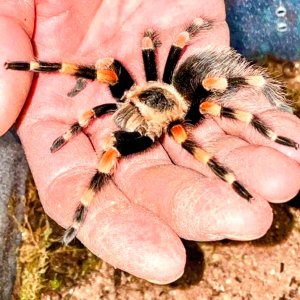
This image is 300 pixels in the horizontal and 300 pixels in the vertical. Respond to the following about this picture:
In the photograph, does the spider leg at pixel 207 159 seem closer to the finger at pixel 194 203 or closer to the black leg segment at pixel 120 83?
the finger at pixel 194 203

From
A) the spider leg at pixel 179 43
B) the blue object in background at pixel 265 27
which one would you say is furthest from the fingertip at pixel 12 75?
the blue object in background at pixel 265 27

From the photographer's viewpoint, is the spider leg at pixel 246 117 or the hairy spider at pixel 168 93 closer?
the spider leg at pixel 246 117

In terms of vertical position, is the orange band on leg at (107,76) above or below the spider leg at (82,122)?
above

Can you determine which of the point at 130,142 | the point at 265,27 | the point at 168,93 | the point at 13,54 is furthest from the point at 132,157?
the point at 265,27

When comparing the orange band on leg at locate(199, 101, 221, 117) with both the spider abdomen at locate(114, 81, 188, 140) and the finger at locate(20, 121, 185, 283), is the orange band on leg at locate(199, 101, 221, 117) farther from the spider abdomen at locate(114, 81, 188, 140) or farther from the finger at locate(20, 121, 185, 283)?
the finger at locate(20, 121, 185, 283)

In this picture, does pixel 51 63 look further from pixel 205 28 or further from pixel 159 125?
pixel 205 28

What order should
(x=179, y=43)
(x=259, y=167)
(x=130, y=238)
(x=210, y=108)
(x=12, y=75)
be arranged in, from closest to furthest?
(x=130, y=238) < (x=259, y=167) < (x=12, y=75) < (x=210, y=108) < (x=179, y=43)

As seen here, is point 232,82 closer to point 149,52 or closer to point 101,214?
point 149,52
